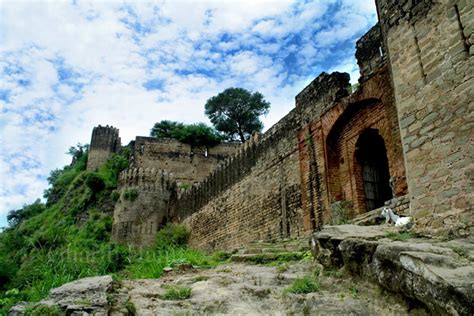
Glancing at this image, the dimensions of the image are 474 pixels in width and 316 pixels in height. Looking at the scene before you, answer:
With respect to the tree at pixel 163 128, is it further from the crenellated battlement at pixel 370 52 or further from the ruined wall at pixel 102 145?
the crenellated battlement at pixel 370 52

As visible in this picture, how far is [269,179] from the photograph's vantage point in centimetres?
1348

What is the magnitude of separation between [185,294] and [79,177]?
2759 cm

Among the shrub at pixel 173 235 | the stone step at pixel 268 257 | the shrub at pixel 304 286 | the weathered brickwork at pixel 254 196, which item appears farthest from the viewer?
the shrub at pixel 173 235

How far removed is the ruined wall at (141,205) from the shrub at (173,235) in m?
0.54

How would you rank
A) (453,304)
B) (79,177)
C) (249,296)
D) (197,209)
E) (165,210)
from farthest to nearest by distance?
(79,177) → (165,210) → (197,209) → (249,296) → (453,304)

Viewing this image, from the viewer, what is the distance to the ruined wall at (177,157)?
89.9ft

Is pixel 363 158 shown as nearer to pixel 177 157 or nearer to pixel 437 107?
pixel 437 107

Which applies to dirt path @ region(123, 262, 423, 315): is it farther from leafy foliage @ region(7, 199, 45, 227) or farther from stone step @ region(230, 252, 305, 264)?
leafy foliage @ region(7, 199, 45, 227)

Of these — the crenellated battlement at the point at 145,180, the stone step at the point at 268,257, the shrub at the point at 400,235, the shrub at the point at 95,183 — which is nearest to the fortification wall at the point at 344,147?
the stone step at the point at 268,257

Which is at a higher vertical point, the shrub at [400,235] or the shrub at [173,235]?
the shrub at [173,235]

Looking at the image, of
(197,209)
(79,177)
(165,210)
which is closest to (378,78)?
(197,209)

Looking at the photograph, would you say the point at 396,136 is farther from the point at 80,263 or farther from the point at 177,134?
the point at 177,134

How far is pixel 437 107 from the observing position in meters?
5.12

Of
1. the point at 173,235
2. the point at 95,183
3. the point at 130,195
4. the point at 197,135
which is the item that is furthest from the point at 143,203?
the point at 197,135
